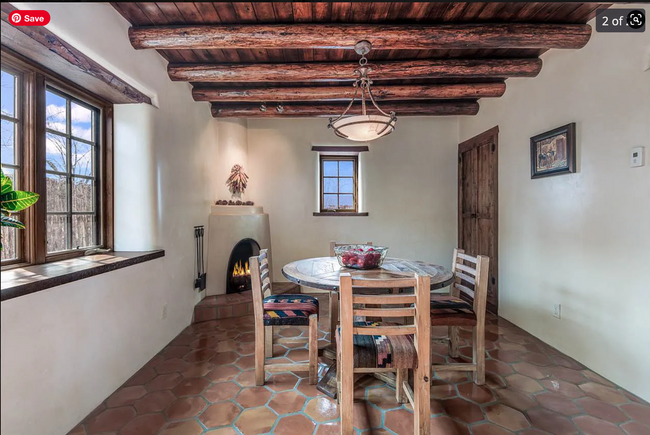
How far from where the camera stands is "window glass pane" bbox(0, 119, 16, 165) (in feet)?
4.72

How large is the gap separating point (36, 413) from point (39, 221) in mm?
1005

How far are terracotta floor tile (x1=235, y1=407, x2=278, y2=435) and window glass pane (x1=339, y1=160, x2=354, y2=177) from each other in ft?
10.5

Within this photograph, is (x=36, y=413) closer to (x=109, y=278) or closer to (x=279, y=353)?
(x=109, y=278)

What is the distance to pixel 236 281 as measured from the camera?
335 centimetres

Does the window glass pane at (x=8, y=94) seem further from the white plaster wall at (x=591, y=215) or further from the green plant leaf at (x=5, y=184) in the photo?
the white plaster wall at (x=591, y=215)

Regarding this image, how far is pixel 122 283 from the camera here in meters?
1.85

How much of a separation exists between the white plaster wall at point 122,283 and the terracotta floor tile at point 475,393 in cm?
231

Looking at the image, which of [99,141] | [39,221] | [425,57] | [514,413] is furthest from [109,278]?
[425,57]

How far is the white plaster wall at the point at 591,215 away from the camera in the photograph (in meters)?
1.77

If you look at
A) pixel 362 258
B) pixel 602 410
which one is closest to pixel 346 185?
pixel 362 258

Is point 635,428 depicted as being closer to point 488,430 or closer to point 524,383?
point 524,383

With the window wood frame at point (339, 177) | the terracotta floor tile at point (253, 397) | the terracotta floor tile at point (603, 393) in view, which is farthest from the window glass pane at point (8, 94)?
the terracotta floor tile at point (603, 393)

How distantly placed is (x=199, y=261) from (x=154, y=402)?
1.52m

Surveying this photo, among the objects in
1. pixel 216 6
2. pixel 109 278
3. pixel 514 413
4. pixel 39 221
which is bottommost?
pixel 514 413
